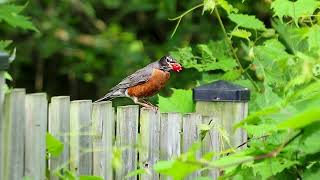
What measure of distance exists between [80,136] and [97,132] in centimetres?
10

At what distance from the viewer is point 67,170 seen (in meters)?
3.21

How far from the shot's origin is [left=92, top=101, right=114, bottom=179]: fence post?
336cm

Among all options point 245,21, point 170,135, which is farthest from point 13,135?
point 245,21

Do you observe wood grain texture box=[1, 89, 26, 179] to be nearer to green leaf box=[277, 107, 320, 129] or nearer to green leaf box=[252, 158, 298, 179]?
green leaf box=[252, 158, 298, 179]

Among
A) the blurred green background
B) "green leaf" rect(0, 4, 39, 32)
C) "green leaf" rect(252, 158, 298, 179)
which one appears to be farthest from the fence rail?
the blurred green background

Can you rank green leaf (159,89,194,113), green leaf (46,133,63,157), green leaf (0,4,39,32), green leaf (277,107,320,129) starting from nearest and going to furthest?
green leaf (277,107,320,129) → green leaf (46,133,63,157) → green leaf (159,89,194,113) → green leaf (0,4,39,32)

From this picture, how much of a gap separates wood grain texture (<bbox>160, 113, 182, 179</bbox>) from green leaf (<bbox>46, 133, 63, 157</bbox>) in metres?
0.60

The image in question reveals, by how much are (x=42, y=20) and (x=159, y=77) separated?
461 centimetres

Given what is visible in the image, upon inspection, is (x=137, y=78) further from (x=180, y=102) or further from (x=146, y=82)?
(x=180, y=102)

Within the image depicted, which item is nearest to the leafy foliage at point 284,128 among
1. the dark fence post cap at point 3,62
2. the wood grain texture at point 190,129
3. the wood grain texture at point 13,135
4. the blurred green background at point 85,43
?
the wood grain texture at point 190,129

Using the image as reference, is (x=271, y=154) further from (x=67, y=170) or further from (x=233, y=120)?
(x=233, y=120)

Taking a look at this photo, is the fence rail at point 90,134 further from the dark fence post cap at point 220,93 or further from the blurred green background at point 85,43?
the blurred green background at point 85,43

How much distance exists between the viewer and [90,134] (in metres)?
3.31

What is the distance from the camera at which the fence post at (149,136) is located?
11.8 feet
